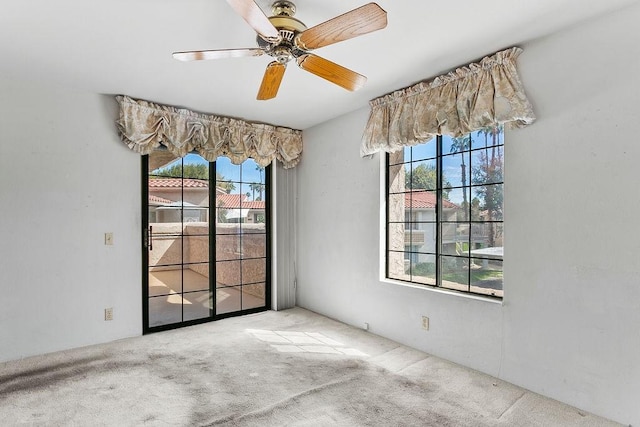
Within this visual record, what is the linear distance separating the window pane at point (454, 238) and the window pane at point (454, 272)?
7cm

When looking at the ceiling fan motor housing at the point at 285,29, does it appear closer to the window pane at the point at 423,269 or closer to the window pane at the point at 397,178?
the window pane at the point at 397,178

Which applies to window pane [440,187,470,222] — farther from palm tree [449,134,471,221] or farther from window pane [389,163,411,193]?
window pane [389,163,411,193]

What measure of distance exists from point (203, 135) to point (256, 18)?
8.02 ft

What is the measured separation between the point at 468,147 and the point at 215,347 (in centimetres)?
300

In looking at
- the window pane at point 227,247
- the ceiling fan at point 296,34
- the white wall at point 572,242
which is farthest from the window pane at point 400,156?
the window pane at point 227,247

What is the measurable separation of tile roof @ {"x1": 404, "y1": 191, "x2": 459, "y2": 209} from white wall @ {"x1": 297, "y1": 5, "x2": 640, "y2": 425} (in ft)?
2.10

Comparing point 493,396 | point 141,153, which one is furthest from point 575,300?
point 141,153

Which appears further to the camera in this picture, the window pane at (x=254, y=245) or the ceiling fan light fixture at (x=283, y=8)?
the window pane at (x=254, y=245)

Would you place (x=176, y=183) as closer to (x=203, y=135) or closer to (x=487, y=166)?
(x=203, y=135)

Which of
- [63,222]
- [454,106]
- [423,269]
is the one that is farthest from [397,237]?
[63,222]

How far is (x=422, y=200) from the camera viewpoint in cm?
339

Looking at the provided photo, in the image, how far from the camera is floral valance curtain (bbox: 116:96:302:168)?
3445mm

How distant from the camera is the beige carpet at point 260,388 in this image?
84.1 inches

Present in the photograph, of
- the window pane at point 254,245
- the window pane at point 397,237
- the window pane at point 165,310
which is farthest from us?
the window pane at point 254,245
